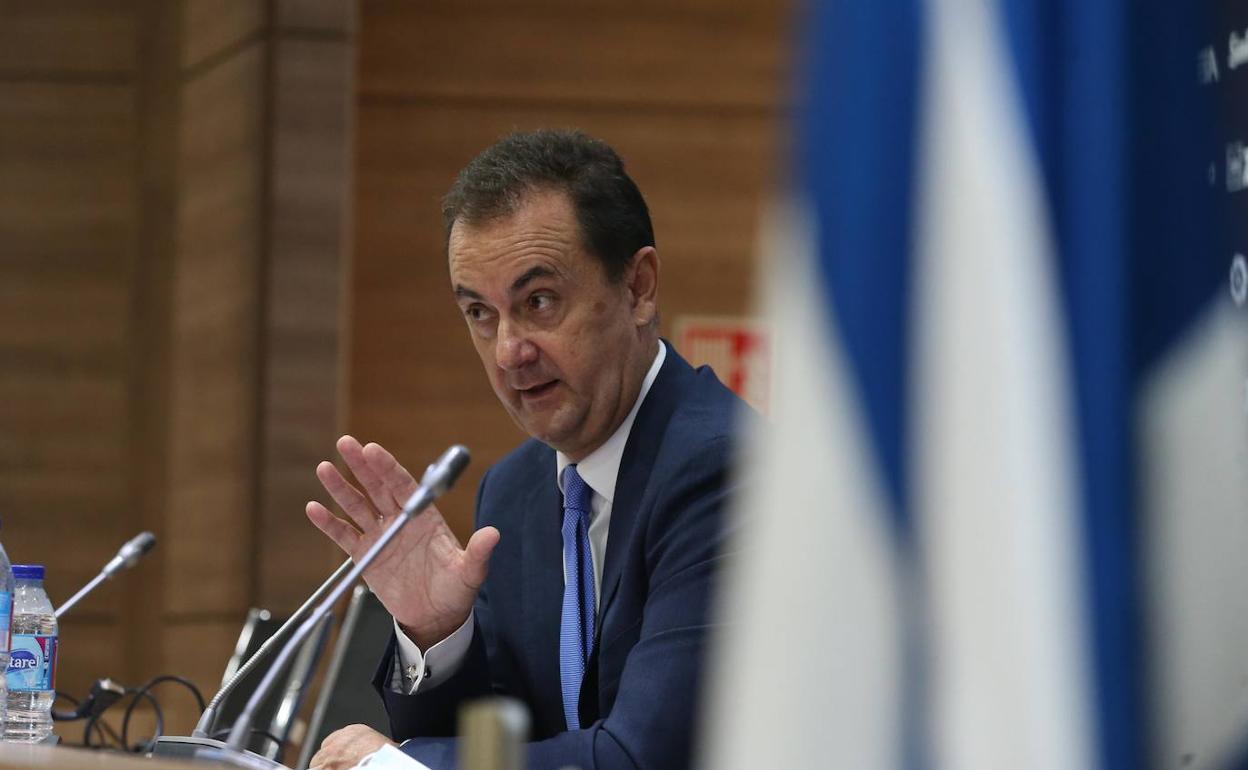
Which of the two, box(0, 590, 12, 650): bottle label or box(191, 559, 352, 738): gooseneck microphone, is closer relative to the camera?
box(191, 559, 352, 738): gooseneck microphone

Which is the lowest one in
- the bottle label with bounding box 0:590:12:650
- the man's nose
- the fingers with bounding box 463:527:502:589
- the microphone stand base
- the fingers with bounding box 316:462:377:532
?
the microphone stand base

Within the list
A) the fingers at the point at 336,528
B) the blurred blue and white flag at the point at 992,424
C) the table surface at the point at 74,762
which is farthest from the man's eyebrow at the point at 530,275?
the blurred blue and white flag at the point at 992,424

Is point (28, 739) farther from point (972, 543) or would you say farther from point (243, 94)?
point (243, 94)

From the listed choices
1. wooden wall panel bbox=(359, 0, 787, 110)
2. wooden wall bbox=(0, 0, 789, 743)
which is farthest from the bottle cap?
wooden wall panel bbox=(359, 0, 787, 110)

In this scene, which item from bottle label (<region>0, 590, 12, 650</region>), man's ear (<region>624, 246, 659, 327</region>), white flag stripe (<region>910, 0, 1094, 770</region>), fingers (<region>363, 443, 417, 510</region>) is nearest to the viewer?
white flag stripe (<region>910, 0, 1094, 770</region>)

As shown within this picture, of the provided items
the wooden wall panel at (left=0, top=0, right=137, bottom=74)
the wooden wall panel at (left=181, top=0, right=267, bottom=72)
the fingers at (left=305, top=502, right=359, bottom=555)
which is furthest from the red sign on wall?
the fingers at (left=305, top=502, right=359, bottom=555)

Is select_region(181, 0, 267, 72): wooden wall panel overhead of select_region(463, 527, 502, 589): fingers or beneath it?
overhead

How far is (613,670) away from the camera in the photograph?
104 inches

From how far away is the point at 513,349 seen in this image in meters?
2.80

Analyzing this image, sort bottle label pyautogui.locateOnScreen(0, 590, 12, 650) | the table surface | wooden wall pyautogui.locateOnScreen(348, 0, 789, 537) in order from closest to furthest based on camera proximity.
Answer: the table surface
bottle label pyautogui.locateOnScreen(0, 590, 12, 650)
wooden wall pyautogui.locateOnScreen(348, 0, 789, 537)

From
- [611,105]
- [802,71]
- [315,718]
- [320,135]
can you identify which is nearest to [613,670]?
[315,718]

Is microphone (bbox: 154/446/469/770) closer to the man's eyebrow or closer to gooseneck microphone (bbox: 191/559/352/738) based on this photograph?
gooseneck microphone (bbox: 191/559/352/738)

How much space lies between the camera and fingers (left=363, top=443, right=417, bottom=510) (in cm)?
254

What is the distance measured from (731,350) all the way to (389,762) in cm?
435
